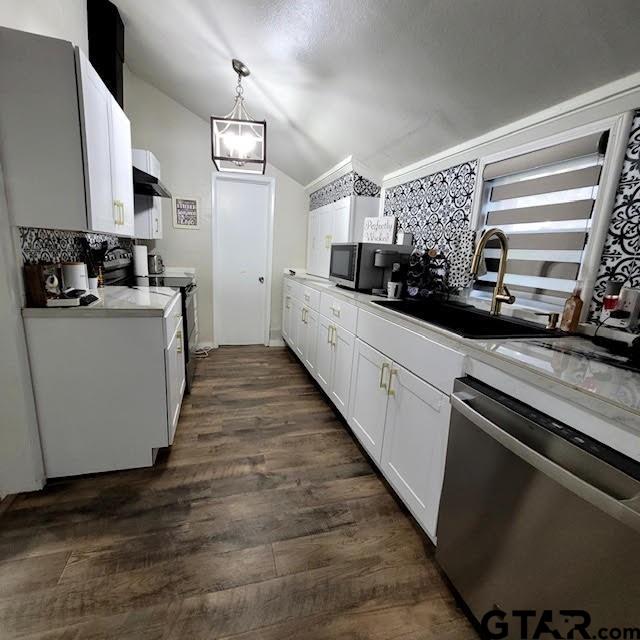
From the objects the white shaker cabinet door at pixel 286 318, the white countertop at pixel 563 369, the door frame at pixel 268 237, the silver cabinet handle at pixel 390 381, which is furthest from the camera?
the white shaker cabinet door at pixel 286 318

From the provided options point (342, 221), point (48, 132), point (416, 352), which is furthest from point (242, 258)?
point (416, 352)

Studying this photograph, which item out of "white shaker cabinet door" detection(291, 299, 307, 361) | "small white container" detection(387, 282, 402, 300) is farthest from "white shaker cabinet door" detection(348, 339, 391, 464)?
"white shaker cabinet door" detection(291, 299, 307, 361)

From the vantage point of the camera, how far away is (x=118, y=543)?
53.8 inches

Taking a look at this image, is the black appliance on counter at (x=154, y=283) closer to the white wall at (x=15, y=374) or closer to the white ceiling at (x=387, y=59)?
the white wall at (x=15, y=374)

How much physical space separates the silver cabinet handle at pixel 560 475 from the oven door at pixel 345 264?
1.47 meters

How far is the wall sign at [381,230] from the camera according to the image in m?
2.46

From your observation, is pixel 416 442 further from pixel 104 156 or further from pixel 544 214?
pixel 104 156

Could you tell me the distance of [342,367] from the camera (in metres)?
2.31

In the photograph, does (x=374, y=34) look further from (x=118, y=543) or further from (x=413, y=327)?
(x=118, y=543)

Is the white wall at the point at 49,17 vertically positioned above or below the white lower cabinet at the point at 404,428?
above

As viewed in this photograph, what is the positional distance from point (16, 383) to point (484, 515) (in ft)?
6.60

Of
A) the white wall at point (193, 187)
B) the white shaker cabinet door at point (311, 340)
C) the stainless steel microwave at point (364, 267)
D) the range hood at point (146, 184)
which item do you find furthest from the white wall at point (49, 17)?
the white shaker cabinet door at point (311, 340)

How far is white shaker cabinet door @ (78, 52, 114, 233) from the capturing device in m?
1.43

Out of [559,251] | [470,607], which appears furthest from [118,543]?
[559,251]
